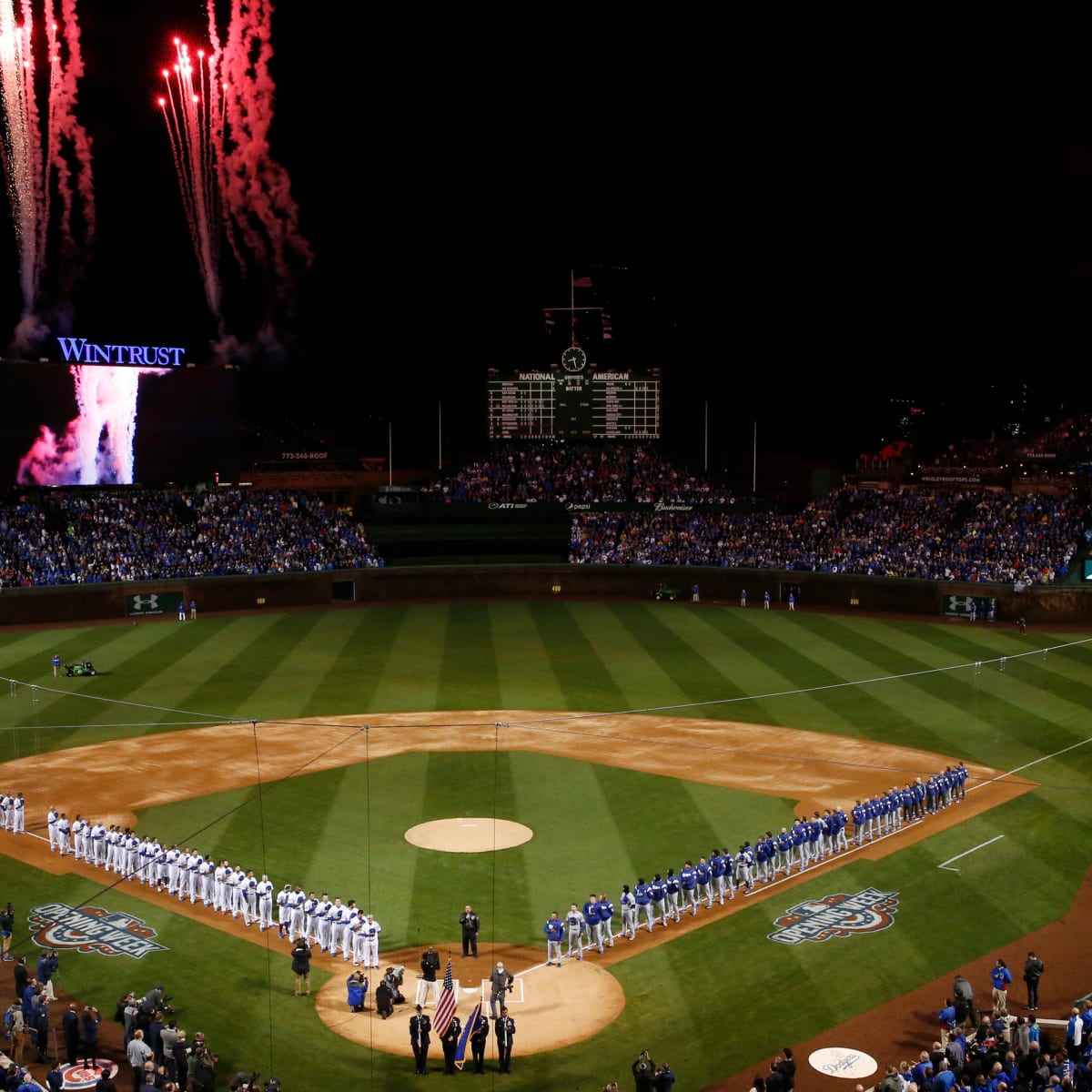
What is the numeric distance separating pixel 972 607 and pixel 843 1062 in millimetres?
34845

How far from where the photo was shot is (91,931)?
796 inches

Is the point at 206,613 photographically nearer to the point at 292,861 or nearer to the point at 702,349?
the point at 292,861

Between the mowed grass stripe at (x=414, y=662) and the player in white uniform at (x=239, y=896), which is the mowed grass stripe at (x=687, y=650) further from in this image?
the player in white uniform at (x=239, y=896)

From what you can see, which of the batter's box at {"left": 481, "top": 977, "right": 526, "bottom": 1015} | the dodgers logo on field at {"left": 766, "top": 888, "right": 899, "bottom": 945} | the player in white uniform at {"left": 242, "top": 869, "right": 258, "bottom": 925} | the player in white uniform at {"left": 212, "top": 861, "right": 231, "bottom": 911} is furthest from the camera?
the player in white uniform at {"left": 212, "top": 861, "right": 231, "bottom": 911}

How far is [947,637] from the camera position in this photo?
44.3m

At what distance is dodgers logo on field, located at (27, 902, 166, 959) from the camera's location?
64.2ft

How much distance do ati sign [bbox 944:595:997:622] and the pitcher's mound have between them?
94.4ft

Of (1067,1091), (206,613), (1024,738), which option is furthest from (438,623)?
(1067,1091)

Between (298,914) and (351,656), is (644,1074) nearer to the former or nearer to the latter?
(298,914)

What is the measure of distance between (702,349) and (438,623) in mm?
32241

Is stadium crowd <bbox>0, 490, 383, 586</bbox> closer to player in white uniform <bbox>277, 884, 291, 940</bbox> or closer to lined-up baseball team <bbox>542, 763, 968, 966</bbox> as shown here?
player in white uniform <bbox>277, 884, 291, 940</bbox>

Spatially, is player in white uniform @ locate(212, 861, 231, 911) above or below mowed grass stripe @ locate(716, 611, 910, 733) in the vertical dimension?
above

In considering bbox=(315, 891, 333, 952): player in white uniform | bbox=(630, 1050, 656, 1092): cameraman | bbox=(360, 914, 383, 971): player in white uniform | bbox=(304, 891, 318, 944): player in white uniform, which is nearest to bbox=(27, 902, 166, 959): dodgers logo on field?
bbox=(304, 891, 318, 944): player in white uniform

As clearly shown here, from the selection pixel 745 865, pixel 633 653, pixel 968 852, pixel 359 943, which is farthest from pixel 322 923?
pixel 633 653
